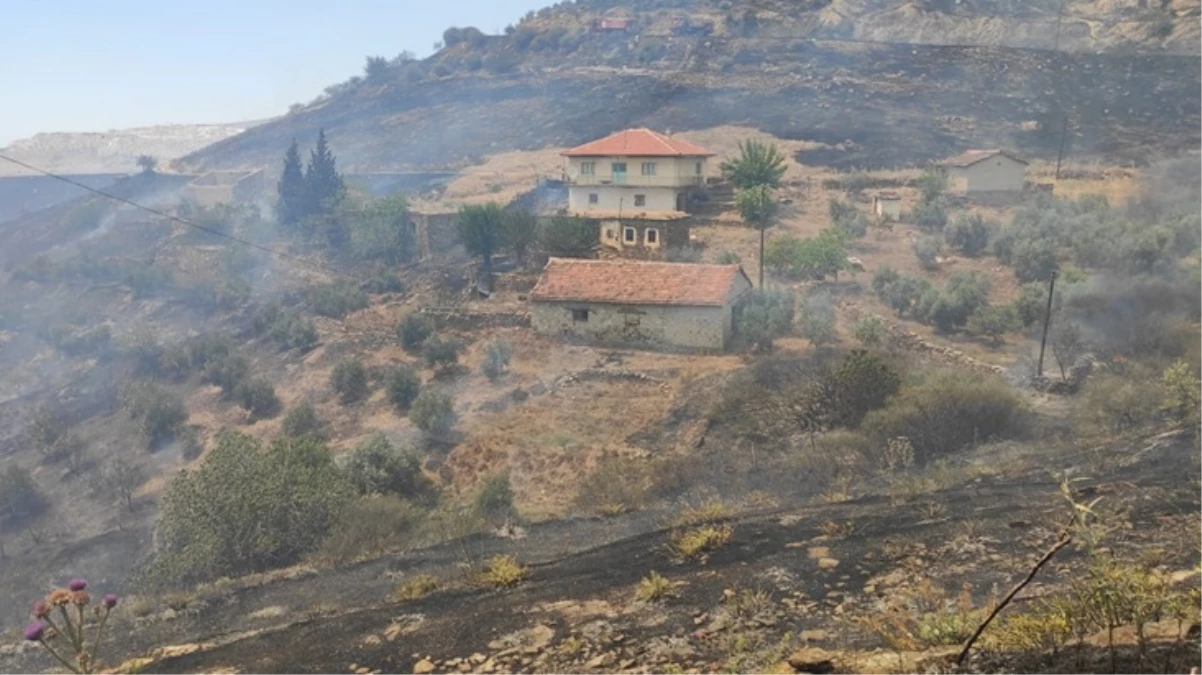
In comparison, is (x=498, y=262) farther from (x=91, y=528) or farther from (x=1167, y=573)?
(x=1167, y=573)

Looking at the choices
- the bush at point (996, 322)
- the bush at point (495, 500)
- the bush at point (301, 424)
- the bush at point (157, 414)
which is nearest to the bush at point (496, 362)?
the bush at point (301, 424)

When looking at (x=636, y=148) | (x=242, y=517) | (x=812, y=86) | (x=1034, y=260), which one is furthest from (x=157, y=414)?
(x=812, y=86)

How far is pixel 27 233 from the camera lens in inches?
2530

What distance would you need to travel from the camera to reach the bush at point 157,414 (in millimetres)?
26406

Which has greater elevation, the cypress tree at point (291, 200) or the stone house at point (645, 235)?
the cypress tree at point (291, 200)

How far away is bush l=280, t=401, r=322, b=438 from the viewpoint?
952 inches

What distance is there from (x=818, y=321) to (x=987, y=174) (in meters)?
21.1

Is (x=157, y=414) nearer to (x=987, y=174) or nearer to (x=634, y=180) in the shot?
(x=634, y=180)

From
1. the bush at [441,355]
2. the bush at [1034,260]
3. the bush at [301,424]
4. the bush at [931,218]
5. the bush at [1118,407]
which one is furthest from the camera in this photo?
the bush at [931,218]

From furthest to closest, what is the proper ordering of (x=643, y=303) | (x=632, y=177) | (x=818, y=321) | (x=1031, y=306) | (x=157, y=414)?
1. (x=632, y=177)
2. (x=157, y=414)
3. (x=643, y=303)
4. (x=1031, y=306)
5. (x=818, y=321)

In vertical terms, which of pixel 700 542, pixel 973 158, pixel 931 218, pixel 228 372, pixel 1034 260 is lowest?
pixel 228 372

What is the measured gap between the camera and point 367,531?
14242 millimetres

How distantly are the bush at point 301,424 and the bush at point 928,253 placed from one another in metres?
22.1

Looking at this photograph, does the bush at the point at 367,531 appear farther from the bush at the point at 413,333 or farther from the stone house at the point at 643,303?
the bush at the point at 413,333
